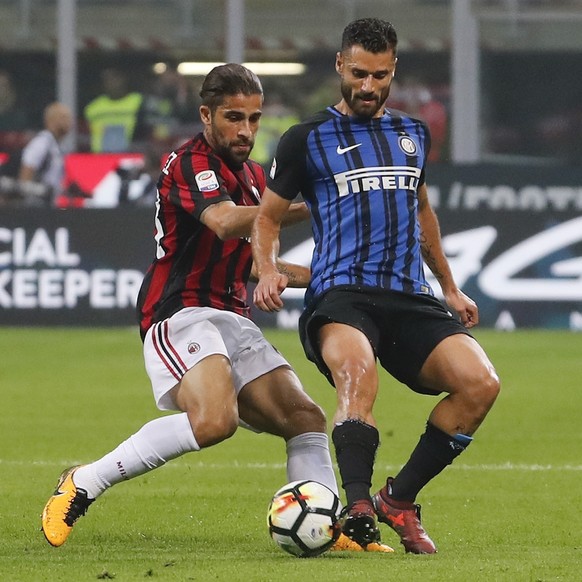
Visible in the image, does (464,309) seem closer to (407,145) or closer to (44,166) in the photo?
(407,145)

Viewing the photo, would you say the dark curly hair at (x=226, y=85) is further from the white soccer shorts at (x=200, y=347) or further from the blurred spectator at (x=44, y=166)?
the blurred spectator at (x=44, y=166)

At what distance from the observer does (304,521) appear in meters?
5.46

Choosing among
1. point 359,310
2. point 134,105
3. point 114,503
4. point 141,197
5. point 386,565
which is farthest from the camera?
point 134,105

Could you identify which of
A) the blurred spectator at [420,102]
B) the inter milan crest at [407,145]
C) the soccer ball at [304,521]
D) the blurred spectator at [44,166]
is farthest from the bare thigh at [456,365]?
the blurred spectator at [420,102]

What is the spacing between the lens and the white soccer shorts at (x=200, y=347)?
239 inches

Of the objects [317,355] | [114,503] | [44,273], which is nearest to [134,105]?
[44,273]

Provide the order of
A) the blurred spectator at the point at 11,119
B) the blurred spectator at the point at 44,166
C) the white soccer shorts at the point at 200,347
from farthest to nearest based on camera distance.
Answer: the blurred spectator at the point at 11,119
the blurred spectator at the point at 44,166
the white soccer shorts at the point at 200,347

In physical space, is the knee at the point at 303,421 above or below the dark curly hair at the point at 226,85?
below

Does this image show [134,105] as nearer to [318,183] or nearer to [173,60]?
[173,60]

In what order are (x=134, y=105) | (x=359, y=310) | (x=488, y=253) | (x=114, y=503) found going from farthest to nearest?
1. (x=134, y=105)
2. (x=488, y=253)
3. (x=114, y=503)
4. (x=359, y=310)

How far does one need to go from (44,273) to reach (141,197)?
174cm

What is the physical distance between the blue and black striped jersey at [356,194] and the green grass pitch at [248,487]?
102 centimetres

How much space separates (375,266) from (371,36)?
2.72ft

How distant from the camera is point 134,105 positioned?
748 inches
